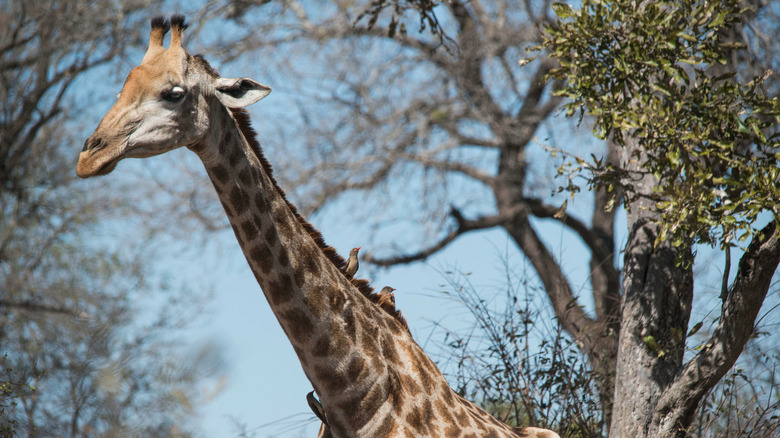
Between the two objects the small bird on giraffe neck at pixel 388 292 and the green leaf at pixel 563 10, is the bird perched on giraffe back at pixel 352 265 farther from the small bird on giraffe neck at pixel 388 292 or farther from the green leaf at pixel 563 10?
the green leaf at pixel 563 10

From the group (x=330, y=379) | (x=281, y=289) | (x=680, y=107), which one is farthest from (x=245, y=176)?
(x=680, y=107)

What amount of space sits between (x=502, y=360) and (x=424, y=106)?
8136 mm

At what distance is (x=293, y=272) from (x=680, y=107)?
94.4 inches

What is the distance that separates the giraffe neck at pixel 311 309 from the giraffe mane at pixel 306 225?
1 cm

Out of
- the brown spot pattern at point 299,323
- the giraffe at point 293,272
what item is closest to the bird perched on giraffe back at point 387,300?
the giraffe at point 293,272

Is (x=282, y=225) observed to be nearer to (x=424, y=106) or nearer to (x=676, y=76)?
(x=676, y=76)

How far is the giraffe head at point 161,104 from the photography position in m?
3.45

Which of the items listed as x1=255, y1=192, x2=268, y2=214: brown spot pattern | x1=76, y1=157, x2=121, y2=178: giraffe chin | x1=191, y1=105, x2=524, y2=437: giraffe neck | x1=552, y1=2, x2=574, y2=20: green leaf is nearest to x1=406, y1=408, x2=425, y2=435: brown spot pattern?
x1=191, y1=105, x2=524, y2=437: giraffe neck

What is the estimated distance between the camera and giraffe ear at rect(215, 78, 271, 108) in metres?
3.88

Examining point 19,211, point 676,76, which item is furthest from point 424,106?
point 676,76

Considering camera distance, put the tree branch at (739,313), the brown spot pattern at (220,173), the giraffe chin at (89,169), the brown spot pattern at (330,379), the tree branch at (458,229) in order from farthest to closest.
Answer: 1. the tree branch at (458,229)
2. the tree branch at (739,313)
3. the brown spot pattern at (330,379)
4. the brown spot pattern at (220,173)
5. the giraffe chin at (89,169)

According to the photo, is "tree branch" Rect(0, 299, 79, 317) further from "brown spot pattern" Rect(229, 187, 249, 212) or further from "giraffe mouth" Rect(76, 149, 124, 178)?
"giraffe mouth" Rect(76, 149, 124, 178)

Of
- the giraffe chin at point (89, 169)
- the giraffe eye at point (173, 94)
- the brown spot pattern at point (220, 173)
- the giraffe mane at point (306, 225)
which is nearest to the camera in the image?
the giraffe chin at point (89, 169)

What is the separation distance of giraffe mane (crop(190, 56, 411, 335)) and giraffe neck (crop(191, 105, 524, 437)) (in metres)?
0.01
